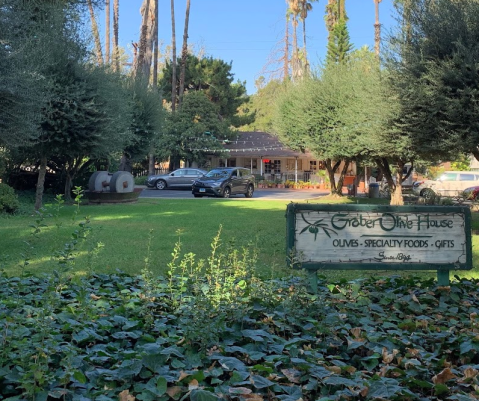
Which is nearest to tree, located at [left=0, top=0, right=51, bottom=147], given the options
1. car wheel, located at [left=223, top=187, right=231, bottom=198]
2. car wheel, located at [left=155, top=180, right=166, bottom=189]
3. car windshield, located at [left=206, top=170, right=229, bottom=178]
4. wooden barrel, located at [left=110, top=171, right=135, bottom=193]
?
wooden barrel, located at [left=110, top=171, right=135, bottom=193]

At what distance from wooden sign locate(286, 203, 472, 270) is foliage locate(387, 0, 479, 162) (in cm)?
750

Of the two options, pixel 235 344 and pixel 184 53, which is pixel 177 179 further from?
pixel 235 344

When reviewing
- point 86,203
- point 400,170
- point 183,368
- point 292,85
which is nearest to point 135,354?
point 183,368

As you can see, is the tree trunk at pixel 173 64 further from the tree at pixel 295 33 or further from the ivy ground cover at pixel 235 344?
the ivy ground cover at pixel 235 344

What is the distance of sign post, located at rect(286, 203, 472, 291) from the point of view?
6.31 meters

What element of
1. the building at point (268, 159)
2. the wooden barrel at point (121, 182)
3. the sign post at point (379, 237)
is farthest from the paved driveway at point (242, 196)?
the sign post at point (379, 237)

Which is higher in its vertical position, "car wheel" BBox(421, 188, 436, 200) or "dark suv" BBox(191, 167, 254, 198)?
"dark suv" BBox(191, 167, 254, 198)

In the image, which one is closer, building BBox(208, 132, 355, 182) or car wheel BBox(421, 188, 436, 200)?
car wheel BBox(421, 188, 436, 200)

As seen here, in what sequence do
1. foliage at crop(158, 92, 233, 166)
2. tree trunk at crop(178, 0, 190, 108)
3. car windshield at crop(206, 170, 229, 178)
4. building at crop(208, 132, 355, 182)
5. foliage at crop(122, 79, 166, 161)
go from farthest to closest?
building at crop(208, 132, 355, 182) < tree trunk at crop(178, 0, 190, 108) < foliage at crop(158, 92, 233, 166) < car windshield at crop(206, 170, 229, 178) < foliage at crop(122, 79, 166, 161)

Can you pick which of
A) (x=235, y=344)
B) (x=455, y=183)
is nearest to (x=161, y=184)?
(x=455, y=183)

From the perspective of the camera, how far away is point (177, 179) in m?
39.2

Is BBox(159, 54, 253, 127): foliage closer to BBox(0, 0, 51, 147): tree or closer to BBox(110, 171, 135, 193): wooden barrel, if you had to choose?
BBox(110, 171, 135, 193): wooden barrel

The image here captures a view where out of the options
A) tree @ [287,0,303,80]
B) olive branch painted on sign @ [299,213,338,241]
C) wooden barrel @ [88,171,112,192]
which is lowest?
olive branch painted on sign @ [299,213,338,241]

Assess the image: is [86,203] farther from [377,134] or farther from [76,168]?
[377,134]
